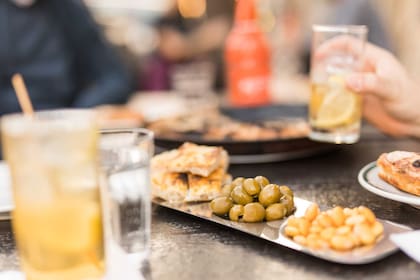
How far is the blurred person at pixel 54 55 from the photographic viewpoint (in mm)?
2869

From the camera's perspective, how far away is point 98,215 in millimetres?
813

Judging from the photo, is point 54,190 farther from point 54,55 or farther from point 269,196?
point 54,55

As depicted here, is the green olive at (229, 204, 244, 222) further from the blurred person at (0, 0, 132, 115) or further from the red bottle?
the blurred person at (0, 0, 132, 115)

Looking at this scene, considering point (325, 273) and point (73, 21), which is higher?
point (73, 21)

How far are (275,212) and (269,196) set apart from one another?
1.4 inches

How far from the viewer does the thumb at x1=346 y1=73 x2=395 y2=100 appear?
4.36ft

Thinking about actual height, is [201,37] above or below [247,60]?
below

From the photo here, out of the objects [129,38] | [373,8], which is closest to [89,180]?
[373,8]

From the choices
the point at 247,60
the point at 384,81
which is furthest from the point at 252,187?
the point at 247,60

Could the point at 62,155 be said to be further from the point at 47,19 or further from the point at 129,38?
the point at 129,38

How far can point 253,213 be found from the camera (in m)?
0.98

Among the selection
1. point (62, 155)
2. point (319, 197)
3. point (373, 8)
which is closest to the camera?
point (62, 155)

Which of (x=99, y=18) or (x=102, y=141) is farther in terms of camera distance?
(x=99, y=18)

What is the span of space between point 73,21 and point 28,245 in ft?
8.06
